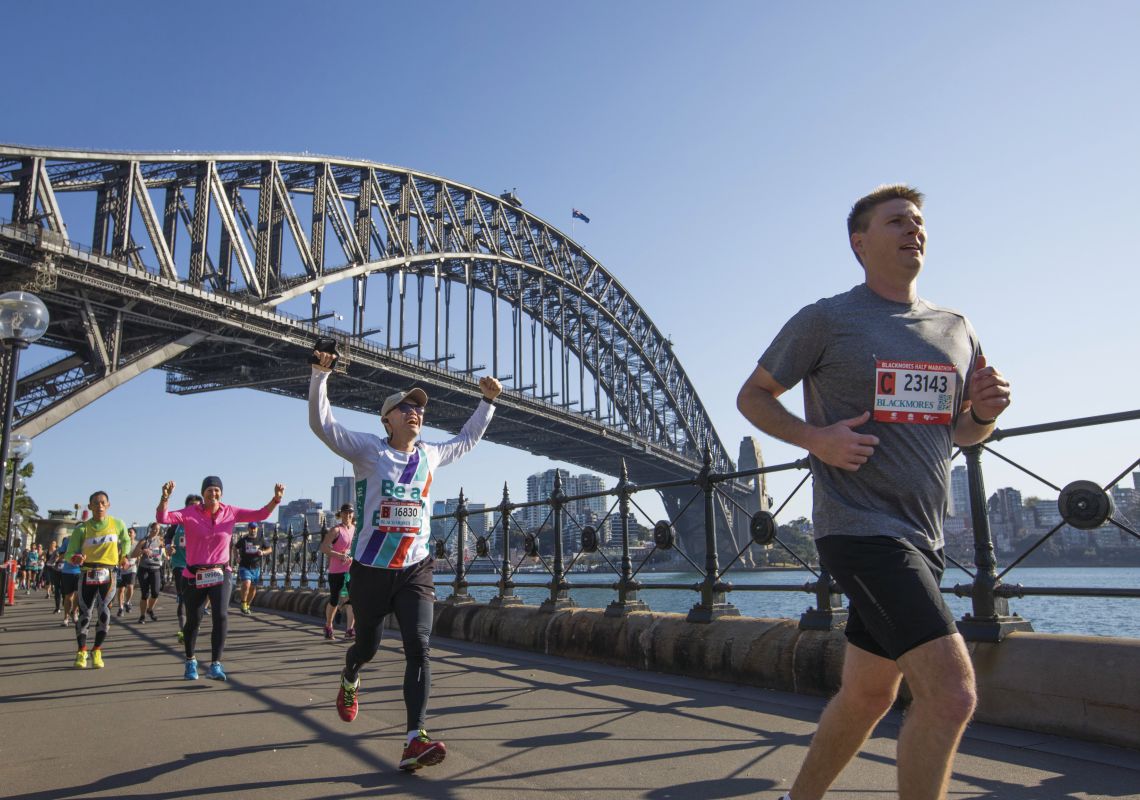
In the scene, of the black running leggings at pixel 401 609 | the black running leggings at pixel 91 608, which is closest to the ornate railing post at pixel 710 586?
the black running leggings at pixel 401 609

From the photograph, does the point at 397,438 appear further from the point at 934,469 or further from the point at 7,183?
the point at 7,183

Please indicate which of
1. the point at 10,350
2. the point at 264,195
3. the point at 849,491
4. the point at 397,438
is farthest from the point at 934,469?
the point at 264,195

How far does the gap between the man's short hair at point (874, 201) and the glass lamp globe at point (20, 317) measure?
30.5 feet

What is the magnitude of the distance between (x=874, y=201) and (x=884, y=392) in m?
0.59

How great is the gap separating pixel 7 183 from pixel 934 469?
34.4 m

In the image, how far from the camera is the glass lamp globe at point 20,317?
9.15 m

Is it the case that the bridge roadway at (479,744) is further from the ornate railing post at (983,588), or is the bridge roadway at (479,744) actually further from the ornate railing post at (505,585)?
the ornate railing post at (505,585)

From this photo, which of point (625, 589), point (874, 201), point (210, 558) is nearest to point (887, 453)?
point (874, 201)

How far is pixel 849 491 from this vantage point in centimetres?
213

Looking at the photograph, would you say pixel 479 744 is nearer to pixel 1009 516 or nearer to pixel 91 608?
pixel 91 608

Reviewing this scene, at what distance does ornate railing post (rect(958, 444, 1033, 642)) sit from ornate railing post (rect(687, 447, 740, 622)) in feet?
6.06

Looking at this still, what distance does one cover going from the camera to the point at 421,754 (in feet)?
10.7

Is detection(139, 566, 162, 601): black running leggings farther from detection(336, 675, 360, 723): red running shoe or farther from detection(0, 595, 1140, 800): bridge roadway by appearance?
detection(336, 675, 360, 723): red running shoe

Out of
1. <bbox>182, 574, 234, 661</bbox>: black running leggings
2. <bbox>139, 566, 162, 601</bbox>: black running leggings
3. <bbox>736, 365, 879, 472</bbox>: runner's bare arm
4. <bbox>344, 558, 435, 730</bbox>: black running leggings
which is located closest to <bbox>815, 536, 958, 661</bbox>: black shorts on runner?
<bbox>736, 365, 879, 472</bbox>: runner's bare arm
